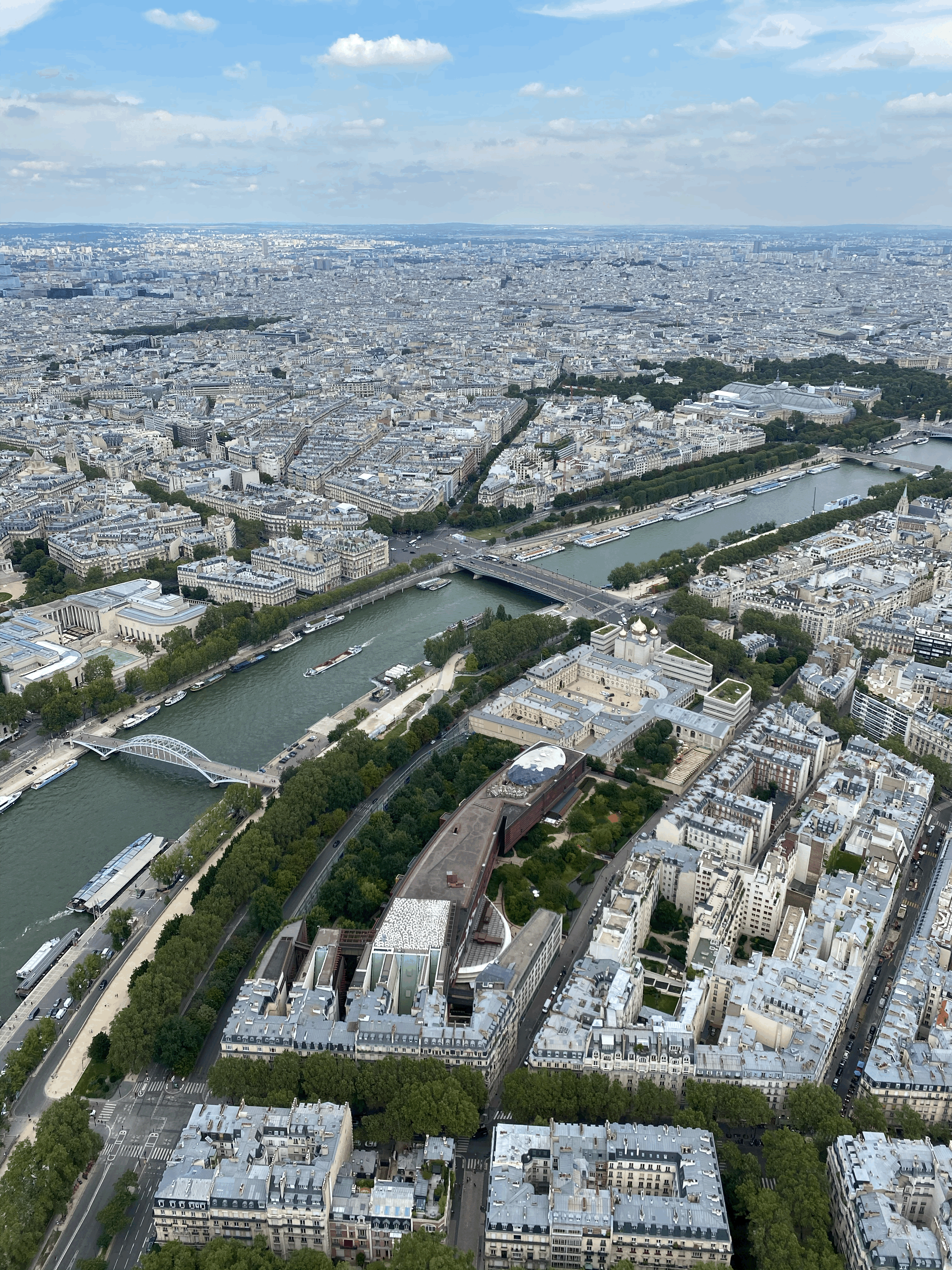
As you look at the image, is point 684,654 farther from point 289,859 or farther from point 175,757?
point 175,757

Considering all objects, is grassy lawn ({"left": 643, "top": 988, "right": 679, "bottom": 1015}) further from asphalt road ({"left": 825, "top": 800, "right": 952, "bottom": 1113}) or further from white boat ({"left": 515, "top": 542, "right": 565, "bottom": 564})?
white boat ({"left": 515, "top": 542, "right": 565, "bottom": 564})

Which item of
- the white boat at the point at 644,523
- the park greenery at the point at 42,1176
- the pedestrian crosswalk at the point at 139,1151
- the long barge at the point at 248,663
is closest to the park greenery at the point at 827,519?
the white boat at the point at 644,523

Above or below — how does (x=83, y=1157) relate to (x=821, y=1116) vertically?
below

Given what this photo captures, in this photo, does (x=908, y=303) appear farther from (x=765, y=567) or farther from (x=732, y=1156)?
(x=732, y=1156)

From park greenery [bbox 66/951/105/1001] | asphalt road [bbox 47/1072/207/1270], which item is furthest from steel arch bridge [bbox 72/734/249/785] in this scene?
asphalt road [bbox 47/1072/207/1270]

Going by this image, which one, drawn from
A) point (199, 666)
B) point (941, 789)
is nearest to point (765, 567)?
point (941, 789)
